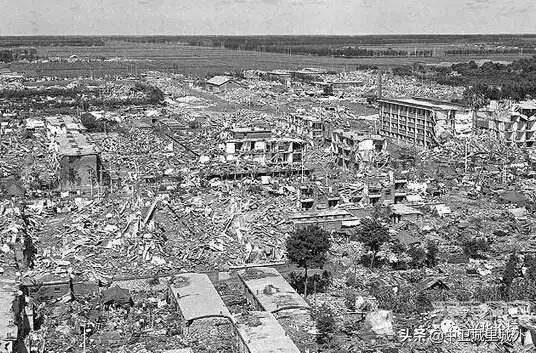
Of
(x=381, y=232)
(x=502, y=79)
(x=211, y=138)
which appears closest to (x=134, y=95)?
(x=211, y=138)

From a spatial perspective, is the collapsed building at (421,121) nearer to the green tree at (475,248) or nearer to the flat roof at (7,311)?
the green tree at (475,248)

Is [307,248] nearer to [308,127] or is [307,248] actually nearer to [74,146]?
[74,146]

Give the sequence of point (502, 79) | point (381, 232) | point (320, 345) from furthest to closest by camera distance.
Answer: point (502, 79), point (381, 232), point (320, 345)

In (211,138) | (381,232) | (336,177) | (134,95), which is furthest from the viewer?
(134,95)

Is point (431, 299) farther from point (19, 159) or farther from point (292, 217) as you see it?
point (19, 159)

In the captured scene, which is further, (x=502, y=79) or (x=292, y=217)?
(x=502, y=79)
